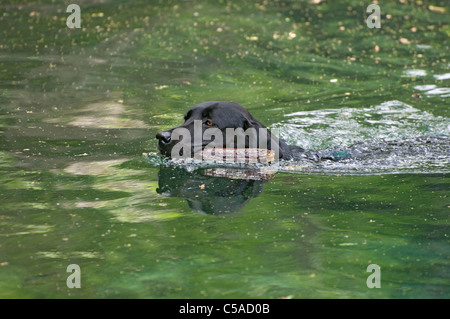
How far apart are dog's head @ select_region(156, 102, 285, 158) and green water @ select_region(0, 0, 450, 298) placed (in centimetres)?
32

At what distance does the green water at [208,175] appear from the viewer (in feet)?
14.1

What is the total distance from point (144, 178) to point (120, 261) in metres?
2.14

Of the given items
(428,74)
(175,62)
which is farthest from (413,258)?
(175,62)

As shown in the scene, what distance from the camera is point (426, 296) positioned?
13.0ft

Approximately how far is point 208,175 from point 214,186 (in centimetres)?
37

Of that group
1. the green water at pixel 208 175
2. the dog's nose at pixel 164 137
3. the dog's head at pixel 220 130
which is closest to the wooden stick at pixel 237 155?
the dog's head at pixel 220 130

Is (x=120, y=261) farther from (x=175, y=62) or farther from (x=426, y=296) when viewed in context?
(x=175, y=62)

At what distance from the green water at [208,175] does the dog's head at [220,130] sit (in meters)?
0.32

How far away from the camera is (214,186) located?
245 inches

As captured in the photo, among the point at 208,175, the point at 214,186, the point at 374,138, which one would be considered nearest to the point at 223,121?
the point at 208,175

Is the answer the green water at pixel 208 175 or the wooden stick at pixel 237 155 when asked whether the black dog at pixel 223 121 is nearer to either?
the wooden stick at pixel 237 155

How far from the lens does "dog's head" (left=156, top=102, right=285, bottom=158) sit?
655cm

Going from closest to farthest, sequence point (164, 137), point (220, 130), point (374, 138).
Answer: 1. point (164, 137)
2. point (220, 130)
3. point (374, 138)

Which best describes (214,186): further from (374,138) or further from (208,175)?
(374,138)
